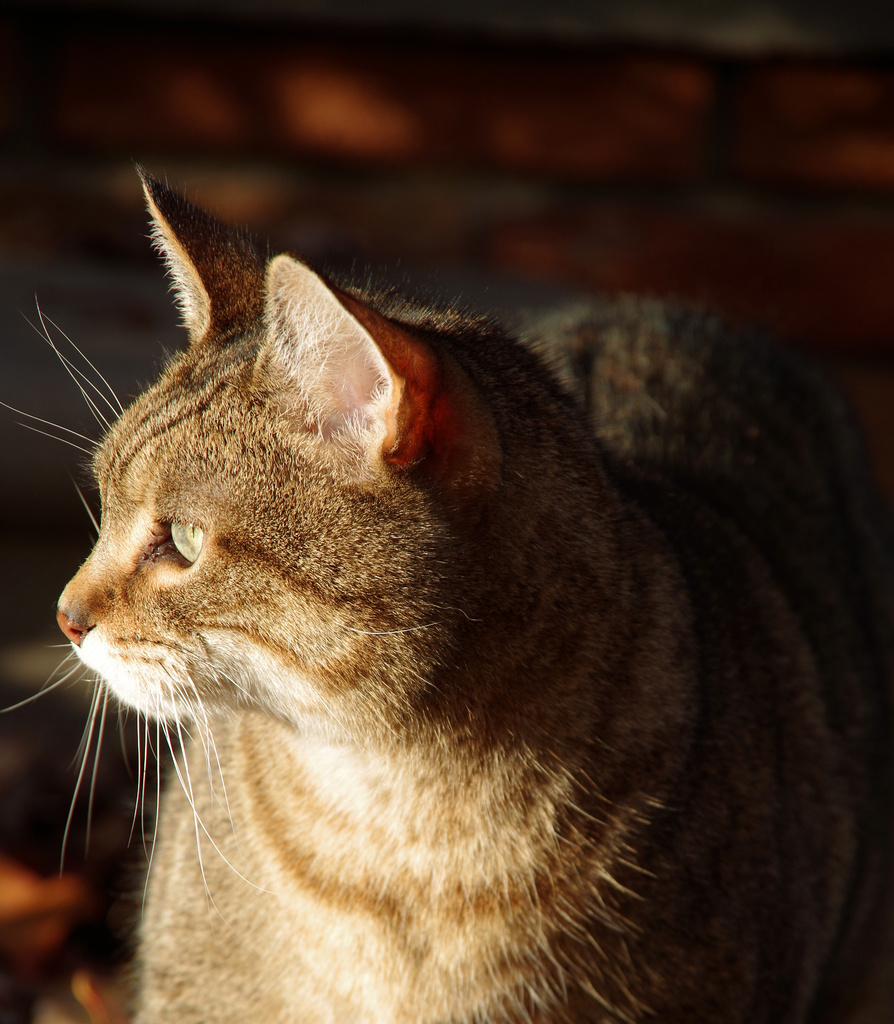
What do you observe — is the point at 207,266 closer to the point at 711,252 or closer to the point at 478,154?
the point at 478,154

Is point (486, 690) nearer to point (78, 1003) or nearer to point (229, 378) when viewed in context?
point (229, 378)

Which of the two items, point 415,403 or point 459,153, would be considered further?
point 459,153

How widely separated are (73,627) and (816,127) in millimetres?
1570

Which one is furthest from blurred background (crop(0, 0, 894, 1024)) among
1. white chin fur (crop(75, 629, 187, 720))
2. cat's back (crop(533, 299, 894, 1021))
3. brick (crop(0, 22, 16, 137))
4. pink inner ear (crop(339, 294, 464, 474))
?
pink inner ear (crop(339, 294, 464, 474))

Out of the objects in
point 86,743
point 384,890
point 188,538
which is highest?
point 188,538

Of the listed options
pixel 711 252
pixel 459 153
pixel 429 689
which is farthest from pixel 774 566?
pixel 459 153

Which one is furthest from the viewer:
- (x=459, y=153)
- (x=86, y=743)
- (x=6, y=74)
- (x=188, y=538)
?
(x=459, y=153)

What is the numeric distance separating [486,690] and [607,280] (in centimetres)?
129

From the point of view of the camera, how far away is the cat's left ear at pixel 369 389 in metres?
0.68

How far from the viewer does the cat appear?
0.76 metres

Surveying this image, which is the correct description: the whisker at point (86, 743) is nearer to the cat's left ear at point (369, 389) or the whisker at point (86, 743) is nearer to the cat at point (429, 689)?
the cat at point (429, 689)

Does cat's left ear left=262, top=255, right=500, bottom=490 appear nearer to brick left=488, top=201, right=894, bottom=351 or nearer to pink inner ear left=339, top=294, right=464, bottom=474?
pink inner ear left=339, top=294, right=464, bottom=474

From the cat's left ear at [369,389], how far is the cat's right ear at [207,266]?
138 mm

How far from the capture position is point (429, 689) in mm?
783
